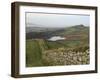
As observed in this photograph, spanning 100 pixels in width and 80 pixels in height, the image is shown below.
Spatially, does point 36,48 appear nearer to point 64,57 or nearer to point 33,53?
point 33,53

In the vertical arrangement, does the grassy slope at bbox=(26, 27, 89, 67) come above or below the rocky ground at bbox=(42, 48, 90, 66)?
above

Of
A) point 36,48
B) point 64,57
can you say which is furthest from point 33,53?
point 64,57

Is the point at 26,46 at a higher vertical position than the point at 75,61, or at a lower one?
higher

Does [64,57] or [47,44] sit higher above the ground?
[47,44]

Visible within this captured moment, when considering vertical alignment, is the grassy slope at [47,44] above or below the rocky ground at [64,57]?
above

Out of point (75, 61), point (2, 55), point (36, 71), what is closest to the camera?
point (2, 55)

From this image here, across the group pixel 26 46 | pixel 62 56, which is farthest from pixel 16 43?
pixel 62 56

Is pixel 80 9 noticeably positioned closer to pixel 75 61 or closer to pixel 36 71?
pixel 75 61

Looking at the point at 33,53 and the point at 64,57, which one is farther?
the point at 64,57
